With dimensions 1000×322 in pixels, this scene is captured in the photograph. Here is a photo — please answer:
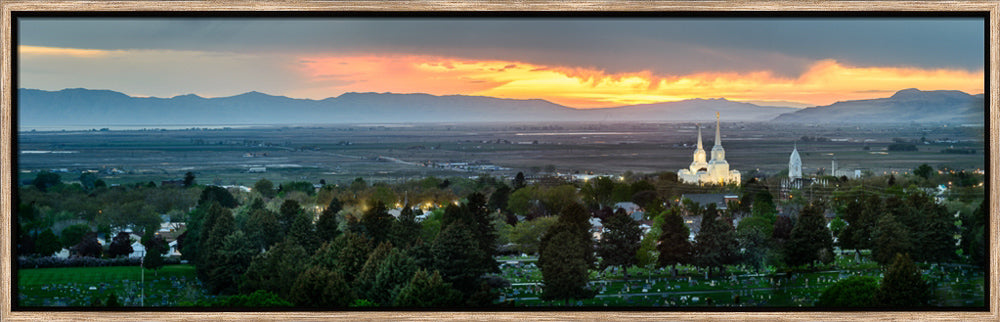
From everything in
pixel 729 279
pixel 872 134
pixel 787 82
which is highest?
pixel 787 82

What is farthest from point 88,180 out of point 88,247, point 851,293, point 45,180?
point 851,293

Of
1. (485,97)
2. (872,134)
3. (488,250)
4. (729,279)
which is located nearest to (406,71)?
(485,97)

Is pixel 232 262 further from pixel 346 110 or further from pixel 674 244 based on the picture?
pixel 674 244

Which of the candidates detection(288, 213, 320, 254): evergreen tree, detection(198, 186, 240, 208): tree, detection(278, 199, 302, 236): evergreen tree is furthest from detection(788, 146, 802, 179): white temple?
detection(198, 186, 240, 208): tree

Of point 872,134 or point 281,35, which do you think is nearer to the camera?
→ point 281,35

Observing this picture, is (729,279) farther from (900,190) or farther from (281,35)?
(281,35)

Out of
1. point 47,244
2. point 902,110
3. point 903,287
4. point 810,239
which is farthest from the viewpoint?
point 810,239

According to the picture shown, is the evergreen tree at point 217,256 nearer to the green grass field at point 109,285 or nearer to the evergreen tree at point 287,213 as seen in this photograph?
the green grass field at point 109,285
